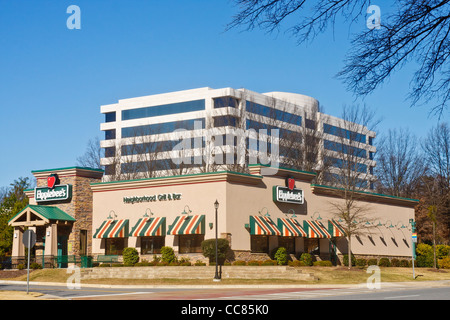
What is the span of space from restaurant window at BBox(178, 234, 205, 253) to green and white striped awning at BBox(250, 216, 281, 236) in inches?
143

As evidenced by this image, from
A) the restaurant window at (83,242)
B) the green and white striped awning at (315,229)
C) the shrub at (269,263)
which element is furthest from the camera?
the restaurant window at (83,242)

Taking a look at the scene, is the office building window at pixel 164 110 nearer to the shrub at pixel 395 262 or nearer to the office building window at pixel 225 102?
the office building window at pixel 225 102

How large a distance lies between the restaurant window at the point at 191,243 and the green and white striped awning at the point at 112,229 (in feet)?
15.8

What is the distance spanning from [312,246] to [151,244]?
13082 mm

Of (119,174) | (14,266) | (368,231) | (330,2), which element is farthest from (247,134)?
(330,2)

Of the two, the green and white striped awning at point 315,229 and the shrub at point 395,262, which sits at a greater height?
the green and white striped awning at point 315,229

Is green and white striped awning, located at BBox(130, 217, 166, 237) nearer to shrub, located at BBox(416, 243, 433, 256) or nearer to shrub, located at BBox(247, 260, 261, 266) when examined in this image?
shrub, located at BBox(247, 260, 261, 266)

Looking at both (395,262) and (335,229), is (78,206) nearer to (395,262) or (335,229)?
(335,229)

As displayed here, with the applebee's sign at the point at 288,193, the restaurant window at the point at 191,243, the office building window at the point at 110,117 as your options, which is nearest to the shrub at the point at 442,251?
the applebee's sign at the point at 288,193

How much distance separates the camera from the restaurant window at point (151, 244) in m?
43.9

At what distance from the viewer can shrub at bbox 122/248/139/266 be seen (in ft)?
142

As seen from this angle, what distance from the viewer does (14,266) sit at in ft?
152
